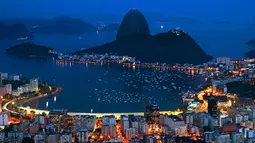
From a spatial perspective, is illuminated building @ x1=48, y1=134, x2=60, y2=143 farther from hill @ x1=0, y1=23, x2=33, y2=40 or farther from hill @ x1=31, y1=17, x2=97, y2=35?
hill @ x1=31, y1=17, x2=97, y2=35

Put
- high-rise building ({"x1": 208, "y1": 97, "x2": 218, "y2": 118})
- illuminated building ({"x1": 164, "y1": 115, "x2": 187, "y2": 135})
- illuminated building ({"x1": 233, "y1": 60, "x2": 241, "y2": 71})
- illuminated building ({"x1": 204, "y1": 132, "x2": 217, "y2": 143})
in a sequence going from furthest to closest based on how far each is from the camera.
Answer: illuminated building ({"x1": 233, "y1": 60, "x2": 241, "y2": 71}) < high-rise building ({"x1": 208, "y1": 97, "x2": 218, "y2": 118}) < illuminated building ({"x1": 164, "y1": 115, "x2": 187, "y2": 135}) < illuminated building ({"x1": 204, "y1": 132, "x2": 217, "y2": 143})

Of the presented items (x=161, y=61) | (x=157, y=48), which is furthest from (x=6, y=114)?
(x=157, y=48)

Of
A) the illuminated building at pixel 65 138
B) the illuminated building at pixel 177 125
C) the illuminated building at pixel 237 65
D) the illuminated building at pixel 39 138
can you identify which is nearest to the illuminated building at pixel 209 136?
the illuminated building at pixel 177 125

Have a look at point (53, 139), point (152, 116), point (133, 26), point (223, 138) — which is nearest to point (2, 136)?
point (53, 139)

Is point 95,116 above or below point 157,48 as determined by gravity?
below

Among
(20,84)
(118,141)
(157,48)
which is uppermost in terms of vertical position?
(157,48)

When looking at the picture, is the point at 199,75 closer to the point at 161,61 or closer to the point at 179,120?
the point at 161,61

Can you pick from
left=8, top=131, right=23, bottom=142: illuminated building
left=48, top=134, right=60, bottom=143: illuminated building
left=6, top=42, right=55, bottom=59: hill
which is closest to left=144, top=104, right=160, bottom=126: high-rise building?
left=48, top=134, right=60, bottom=143: illuminated building

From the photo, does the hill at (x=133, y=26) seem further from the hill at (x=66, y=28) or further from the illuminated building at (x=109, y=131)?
the illuminated building at (x=109, y=131)

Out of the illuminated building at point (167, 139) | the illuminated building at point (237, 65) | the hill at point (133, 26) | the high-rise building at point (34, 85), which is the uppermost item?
the hill at point (133, 26)
